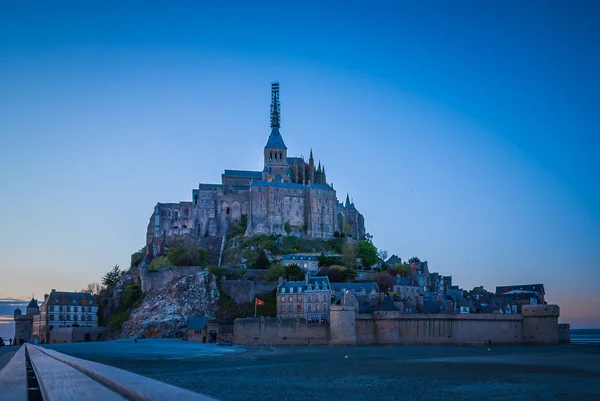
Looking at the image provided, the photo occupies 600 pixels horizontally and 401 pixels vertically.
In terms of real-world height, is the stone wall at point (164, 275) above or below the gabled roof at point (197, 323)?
above

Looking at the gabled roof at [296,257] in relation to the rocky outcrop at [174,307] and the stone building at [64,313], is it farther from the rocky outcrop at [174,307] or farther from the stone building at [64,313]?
the stone building at [64,313]

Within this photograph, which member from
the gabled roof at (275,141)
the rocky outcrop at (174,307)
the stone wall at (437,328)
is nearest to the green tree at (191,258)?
the rocky outcrop at (174,307)

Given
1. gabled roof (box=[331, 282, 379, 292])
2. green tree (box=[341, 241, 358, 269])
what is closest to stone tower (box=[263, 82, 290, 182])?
green tree (box=[341, 241, 358, 269])

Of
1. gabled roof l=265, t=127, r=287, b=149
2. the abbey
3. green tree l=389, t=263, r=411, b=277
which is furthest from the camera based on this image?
gabled roof l=265, t=127, r=287, b=149

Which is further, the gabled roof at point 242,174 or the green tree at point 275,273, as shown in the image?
the gabled roof at point 242,174

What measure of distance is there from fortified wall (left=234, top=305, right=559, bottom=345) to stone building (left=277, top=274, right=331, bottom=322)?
3957 millimetres

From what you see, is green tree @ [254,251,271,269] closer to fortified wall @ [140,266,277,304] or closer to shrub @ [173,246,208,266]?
Result: shrub @ [173,246,208,266]

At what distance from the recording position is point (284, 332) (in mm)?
54406

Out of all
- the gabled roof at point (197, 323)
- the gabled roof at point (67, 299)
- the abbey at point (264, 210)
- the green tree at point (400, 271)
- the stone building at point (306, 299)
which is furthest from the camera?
the abbey at point (264, 210)

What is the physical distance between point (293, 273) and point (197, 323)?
15.3 meters

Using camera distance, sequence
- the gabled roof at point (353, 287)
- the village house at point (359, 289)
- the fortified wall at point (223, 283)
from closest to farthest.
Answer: the village house at point (359, 289) < the gabled roof at point (353, 287) < the fortified wall at point (223, 283)

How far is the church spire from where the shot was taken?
104 meters

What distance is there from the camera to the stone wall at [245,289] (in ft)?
219

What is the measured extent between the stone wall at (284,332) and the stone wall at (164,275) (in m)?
15.9
